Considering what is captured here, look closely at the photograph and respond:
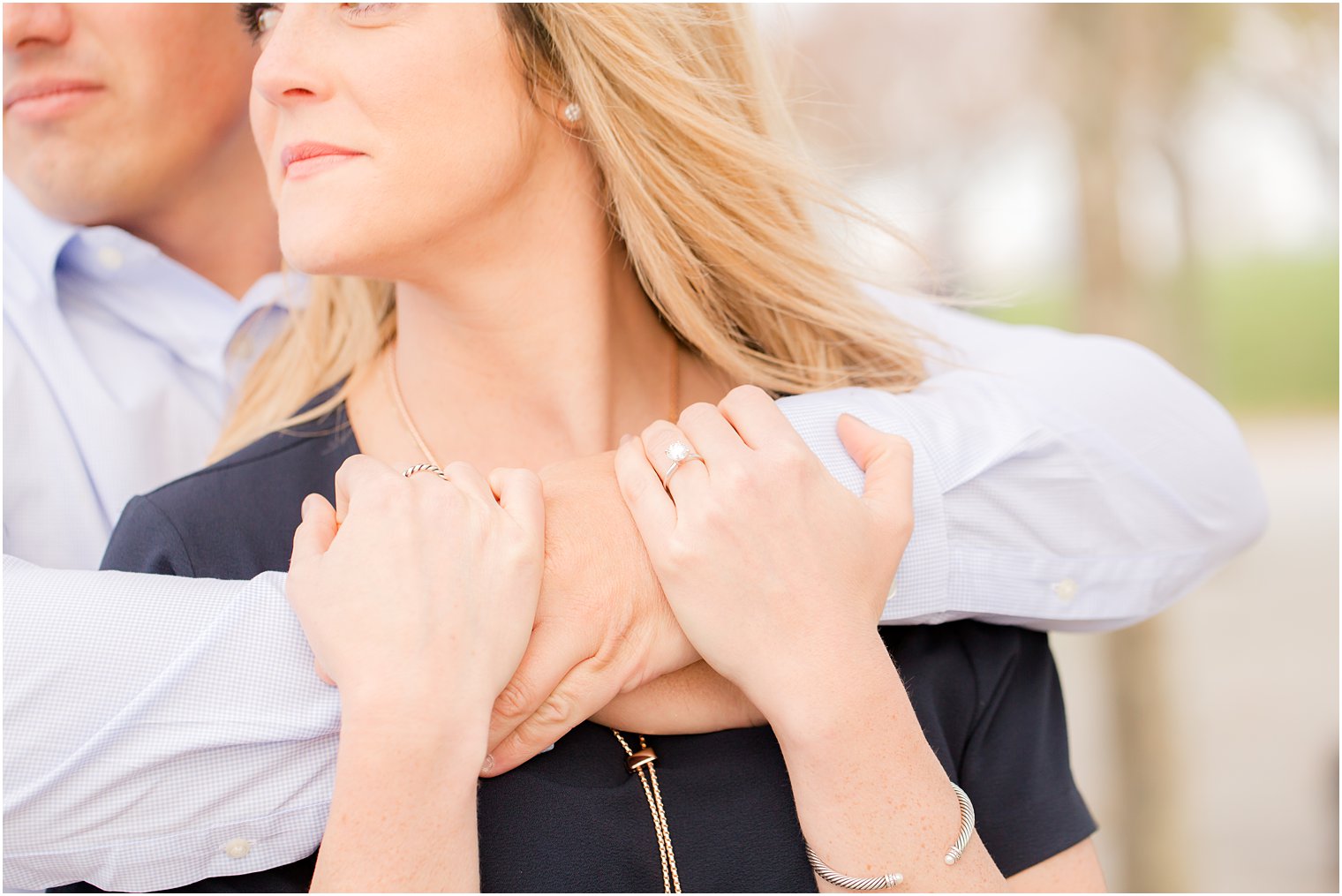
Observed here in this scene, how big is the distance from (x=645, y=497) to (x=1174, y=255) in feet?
23.3

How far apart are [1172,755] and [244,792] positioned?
3118mm

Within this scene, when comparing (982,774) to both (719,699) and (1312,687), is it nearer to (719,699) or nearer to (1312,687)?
(719,699)

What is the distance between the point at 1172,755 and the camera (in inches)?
146

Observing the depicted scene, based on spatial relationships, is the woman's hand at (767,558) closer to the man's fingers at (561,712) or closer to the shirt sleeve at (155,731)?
the man's fingers at (561,712)

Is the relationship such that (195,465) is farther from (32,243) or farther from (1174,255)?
(1174,255)

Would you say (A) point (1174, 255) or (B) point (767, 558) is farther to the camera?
(A) point (1174, 255)

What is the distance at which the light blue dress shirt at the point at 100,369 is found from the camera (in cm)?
187

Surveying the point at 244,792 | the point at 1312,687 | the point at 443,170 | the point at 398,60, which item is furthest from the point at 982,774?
the point at 1312,687

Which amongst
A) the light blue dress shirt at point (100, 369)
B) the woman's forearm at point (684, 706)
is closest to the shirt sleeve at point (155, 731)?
the woman's forearm at point (684, 706)

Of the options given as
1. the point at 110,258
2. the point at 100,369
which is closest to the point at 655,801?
the point at 100,369

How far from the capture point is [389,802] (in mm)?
1203

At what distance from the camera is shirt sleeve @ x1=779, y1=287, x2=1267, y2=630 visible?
158cm

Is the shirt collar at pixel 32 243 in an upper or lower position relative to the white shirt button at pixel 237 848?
upper

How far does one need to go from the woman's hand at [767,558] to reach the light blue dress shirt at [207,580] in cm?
13
